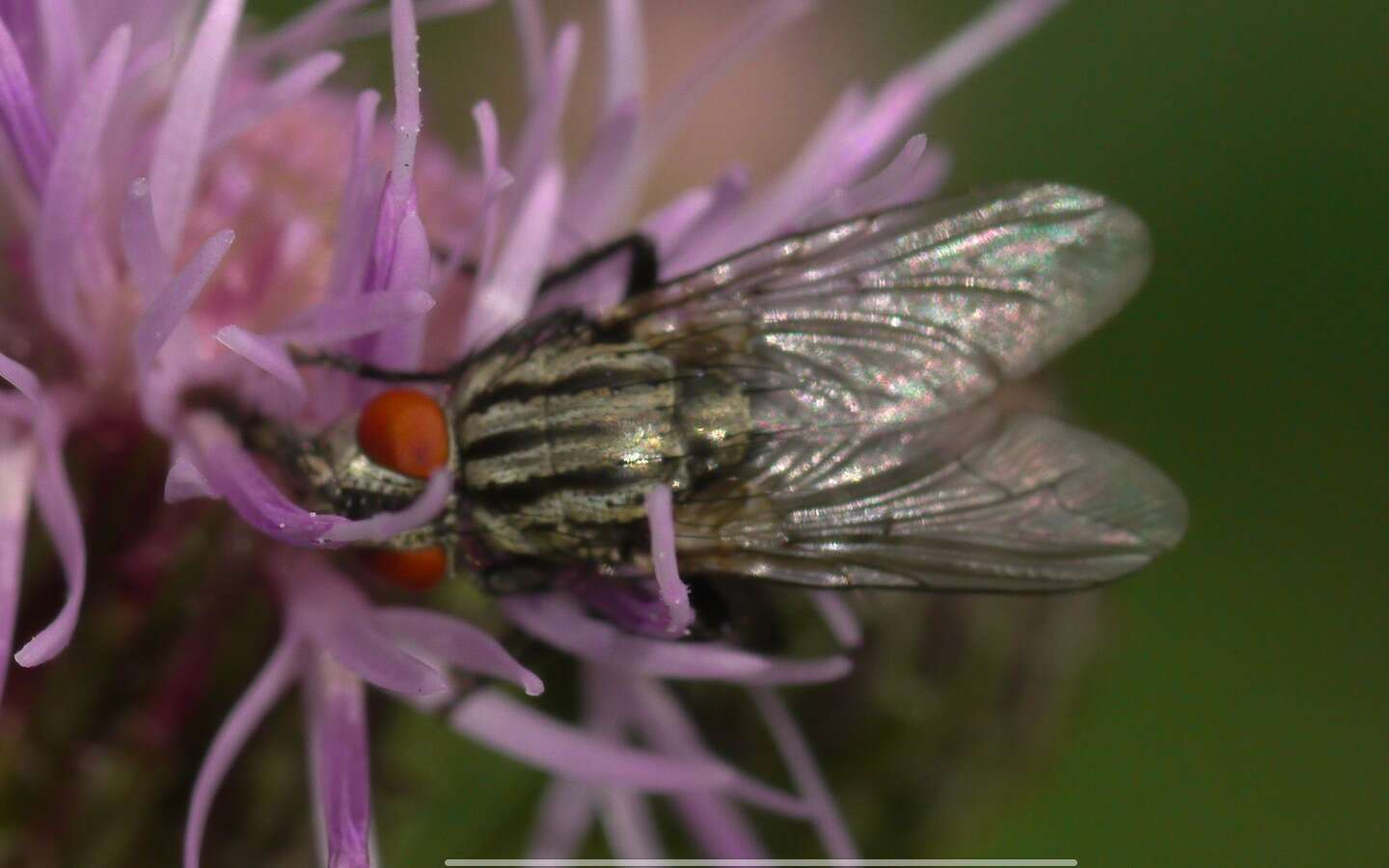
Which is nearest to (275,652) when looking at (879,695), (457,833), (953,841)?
(457,833)

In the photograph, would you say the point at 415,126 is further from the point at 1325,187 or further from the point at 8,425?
the point at 1325,187

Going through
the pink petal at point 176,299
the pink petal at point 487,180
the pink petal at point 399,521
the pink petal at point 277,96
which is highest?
the pink petal at point 277,96

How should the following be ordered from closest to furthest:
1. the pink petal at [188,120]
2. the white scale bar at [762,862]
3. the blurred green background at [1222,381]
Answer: the pink petal at [188,120]
the white scale bar at [762,862]
the blurred green background at [1222,381]

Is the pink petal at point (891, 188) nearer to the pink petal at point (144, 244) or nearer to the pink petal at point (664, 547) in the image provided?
the pink petal at point (664, 547)

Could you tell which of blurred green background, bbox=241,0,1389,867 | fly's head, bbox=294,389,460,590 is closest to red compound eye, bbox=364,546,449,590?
fly's head, bbox=294,389,460,590

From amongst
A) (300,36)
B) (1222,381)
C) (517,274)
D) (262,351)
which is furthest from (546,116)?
(1222,381)

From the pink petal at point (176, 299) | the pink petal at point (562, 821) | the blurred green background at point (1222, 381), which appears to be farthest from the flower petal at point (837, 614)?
the blurred green background at point (1222, 381)

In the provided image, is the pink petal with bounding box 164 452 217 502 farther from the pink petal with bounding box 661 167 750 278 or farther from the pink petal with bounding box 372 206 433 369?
the pink petal with bounding box 661 167 750 278

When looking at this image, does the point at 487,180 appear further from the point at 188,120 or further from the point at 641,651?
the point at 641,651
